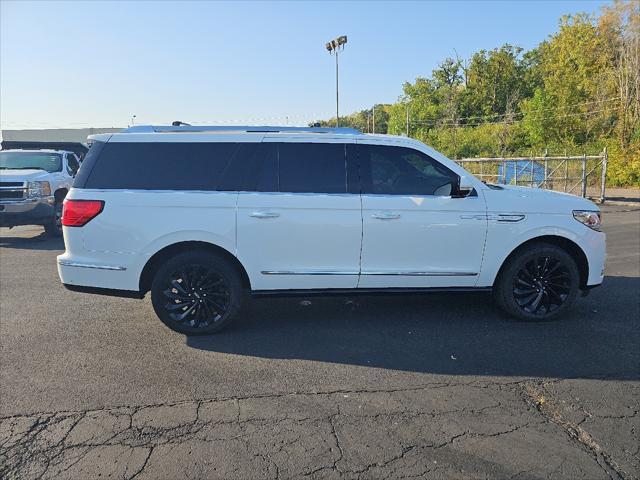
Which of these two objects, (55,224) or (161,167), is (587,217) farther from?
(55,224)

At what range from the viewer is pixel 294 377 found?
157 inches

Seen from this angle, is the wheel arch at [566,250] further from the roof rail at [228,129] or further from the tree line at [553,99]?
the tree line at [553,99]

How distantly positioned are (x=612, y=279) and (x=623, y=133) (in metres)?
33.4

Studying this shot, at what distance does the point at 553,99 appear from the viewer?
40.1 m

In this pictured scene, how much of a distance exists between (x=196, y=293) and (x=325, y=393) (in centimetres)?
183

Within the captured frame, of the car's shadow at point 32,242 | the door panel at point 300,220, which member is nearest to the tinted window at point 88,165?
the door panel at point 300,220

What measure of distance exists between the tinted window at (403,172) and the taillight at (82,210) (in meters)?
2.63

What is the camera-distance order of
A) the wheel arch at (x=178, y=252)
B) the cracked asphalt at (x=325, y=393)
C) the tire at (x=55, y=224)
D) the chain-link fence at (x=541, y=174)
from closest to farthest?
1. the cracked asphalt at (x=325, y=393)
2. the wheel arch at (x=178, y=252)
3. the tire at (x=55, y=224)
4. the chain-link fence at (x=541, y=174)

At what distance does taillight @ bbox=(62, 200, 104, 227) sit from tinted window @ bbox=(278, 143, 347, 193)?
1768 millimetres

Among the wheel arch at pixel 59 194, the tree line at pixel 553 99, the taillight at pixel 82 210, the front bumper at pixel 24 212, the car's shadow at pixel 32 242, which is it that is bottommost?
the car's shadow at pixel 32 242

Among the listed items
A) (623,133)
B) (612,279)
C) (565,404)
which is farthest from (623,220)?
(623,133)

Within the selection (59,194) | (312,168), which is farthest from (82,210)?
(59,194)

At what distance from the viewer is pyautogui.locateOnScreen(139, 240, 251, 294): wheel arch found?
4.84 m

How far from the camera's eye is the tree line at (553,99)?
117 ft
